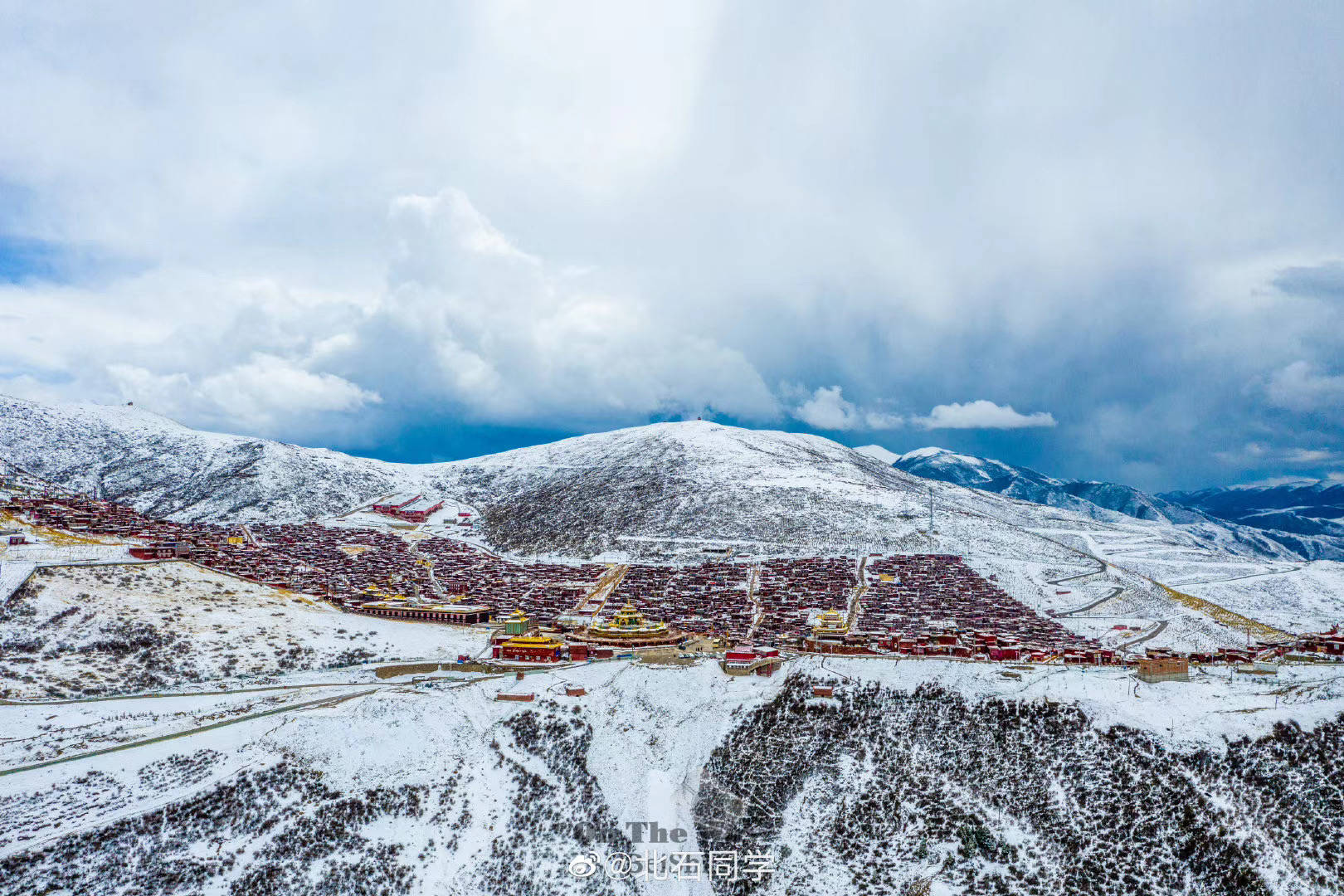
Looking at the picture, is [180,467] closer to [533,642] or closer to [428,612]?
[428,612]

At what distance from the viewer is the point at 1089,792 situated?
1293 inches

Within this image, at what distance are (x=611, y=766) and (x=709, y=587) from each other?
46989 mm

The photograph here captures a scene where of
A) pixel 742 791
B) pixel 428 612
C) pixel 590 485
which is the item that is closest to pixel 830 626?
pixel 742 791

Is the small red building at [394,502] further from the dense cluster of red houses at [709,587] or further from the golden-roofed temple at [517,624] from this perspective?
the golden-roofed temple at [517,624]

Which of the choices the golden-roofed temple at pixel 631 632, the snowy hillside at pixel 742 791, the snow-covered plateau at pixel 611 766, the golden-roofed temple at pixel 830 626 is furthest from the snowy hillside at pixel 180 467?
the snowy hillside at pixel 742 791

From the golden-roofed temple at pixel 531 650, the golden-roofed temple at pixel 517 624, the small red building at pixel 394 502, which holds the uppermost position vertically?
the small red building at pixel 394 502

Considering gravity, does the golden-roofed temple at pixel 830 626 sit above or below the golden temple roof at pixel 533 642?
above

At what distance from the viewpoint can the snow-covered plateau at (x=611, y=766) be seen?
31.4 meters

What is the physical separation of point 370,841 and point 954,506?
11885 cm

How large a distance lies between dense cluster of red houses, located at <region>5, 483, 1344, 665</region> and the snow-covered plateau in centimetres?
679

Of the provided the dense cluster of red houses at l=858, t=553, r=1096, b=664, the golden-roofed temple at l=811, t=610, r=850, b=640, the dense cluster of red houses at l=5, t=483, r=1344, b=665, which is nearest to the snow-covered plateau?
the dense cluster of red houses at l=858, t=553, r=1096, b=664

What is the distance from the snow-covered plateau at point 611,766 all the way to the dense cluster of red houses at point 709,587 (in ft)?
22.3

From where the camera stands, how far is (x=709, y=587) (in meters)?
86.5

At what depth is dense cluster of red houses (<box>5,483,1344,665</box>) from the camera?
5509cm
